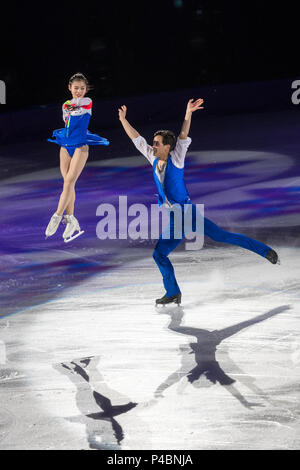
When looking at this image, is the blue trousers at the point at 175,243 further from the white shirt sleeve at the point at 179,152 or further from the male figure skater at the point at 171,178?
the white shirt sleeve at the point at 179,152

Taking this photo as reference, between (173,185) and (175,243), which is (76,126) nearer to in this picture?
(173,185)

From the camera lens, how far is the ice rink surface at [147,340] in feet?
16.8

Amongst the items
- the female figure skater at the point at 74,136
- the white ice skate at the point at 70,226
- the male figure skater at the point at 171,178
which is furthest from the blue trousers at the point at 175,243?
the white ice skate at the point at 70,226

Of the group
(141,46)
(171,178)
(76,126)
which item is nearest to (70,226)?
(76,126)

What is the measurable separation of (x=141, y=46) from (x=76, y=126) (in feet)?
35.7

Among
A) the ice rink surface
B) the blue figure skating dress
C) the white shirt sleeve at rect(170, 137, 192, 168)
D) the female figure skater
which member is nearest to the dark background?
the ice rink surface

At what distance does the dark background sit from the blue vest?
1068cm

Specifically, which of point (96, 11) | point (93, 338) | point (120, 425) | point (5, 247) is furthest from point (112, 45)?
point (120, 425)

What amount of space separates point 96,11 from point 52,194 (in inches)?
267

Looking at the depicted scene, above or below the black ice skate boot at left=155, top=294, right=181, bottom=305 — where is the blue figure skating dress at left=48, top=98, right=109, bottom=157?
above

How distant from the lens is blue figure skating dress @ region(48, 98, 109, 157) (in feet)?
24.7

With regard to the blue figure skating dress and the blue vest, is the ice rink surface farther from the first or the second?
the blue figure skating dress

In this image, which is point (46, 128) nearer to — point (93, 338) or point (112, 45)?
point (112, 45)

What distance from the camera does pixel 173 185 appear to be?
271 inches
